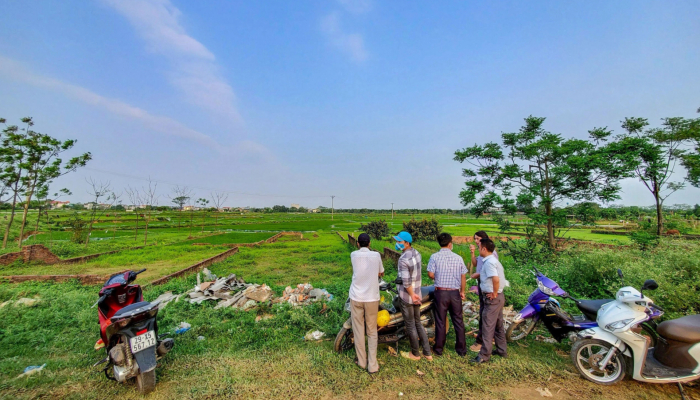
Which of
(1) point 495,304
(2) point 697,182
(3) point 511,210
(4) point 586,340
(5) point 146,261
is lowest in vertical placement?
(5) point 146,261

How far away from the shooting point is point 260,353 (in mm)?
3777

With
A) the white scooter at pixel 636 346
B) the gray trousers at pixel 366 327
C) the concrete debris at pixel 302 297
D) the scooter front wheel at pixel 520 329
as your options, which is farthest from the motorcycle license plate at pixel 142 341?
the white scooter at pixel 636 346

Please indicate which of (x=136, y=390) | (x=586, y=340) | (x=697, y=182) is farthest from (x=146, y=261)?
(x=697, y=182)

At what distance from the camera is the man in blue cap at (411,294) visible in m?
3.46

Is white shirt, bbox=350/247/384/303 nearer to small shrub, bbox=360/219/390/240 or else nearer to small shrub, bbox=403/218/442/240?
small shrub, bbox=403/218/442/240

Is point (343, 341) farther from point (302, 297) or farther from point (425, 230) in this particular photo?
point (425, 230)

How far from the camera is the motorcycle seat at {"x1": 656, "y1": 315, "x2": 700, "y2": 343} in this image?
2688mm

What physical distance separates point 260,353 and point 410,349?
212 centimetres

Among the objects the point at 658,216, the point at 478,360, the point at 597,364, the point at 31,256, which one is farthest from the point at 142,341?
the point at 658,216

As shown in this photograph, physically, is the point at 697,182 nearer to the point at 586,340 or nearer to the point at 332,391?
the point at 586,340

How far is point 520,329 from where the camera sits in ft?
14.1

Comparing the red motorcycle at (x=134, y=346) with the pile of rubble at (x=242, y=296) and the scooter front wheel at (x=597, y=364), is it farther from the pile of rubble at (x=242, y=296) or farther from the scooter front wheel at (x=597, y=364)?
the scooter front wheel at (x=597, y=364)

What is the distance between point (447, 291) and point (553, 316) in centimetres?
159

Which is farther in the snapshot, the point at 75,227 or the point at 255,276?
the point at 75,227
